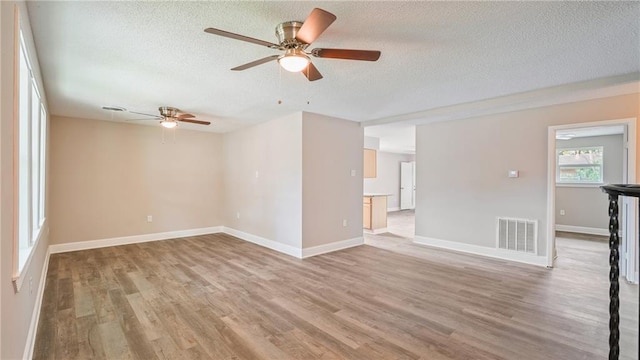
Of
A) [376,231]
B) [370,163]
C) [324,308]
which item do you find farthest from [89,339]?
[370,163]

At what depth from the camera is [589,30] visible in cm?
218

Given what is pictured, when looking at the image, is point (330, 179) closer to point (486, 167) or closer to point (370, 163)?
point (486, 167)

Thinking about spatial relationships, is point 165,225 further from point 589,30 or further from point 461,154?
point 589,30

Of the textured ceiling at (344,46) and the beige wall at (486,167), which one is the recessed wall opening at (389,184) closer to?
the beige wall at (486,167)

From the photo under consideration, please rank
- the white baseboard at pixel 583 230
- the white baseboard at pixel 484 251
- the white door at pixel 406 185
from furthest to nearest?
the white door at pixel 406 185
the white baseboard at pixel 583 230
the white baseboard at pixel 484 251

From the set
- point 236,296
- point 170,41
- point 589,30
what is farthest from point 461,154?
point 170,41

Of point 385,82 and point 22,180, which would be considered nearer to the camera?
point 22,180

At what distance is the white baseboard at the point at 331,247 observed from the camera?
4820mm

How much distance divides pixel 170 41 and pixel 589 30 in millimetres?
3210

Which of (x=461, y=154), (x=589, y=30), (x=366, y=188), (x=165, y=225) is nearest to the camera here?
(x=589, y=30)

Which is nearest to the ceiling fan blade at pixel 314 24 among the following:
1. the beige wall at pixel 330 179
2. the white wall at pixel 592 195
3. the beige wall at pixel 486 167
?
the beige wall at pixel 330 179

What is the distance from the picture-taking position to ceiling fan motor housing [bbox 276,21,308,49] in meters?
2.09

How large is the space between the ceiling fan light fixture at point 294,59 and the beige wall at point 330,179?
2.59m

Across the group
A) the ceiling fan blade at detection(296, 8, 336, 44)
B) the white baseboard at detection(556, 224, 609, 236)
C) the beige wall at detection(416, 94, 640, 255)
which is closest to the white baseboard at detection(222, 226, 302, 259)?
the beige wall at detection(416, 94, 640, 255)
